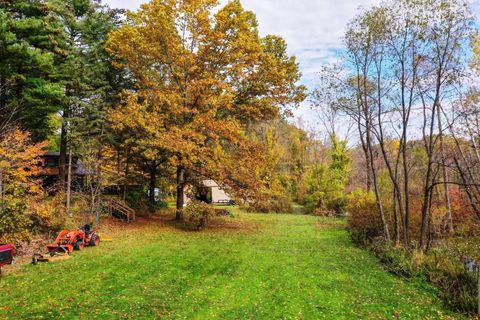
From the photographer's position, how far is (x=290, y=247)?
13.8 metres

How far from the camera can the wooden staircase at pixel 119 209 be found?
1952 cm

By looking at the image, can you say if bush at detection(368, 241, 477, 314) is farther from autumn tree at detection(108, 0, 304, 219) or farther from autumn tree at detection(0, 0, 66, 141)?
autumn tree at detection(0, 0, 66, 141)

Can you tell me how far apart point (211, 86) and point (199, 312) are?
13.5 metres

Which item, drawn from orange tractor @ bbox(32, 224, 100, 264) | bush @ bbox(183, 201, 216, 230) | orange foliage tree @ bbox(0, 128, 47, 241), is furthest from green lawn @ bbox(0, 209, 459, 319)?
bush @ bbox(183, 201, 216, 230)

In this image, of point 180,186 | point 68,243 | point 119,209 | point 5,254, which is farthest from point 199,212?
point 5,254

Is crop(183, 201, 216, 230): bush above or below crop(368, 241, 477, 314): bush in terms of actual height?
above

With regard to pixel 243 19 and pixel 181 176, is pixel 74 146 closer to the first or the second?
pixel 181 176

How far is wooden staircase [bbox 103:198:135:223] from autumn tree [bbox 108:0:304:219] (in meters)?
3.10

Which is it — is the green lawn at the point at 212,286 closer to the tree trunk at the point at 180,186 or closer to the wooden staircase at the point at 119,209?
the tree trunk at the point at 180,186

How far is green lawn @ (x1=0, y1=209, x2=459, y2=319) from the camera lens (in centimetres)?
696

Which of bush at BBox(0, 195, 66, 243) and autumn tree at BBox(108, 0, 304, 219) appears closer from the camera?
bush at BBox(0, 195, 66, 243)

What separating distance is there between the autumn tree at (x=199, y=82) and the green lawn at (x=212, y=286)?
5.72 m

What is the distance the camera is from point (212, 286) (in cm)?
862

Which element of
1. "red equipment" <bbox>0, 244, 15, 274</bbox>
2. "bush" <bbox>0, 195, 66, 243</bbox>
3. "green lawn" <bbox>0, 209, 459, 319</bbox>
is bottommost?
"green lawn" <bbox>0, 209, 459, 319</bbox>
